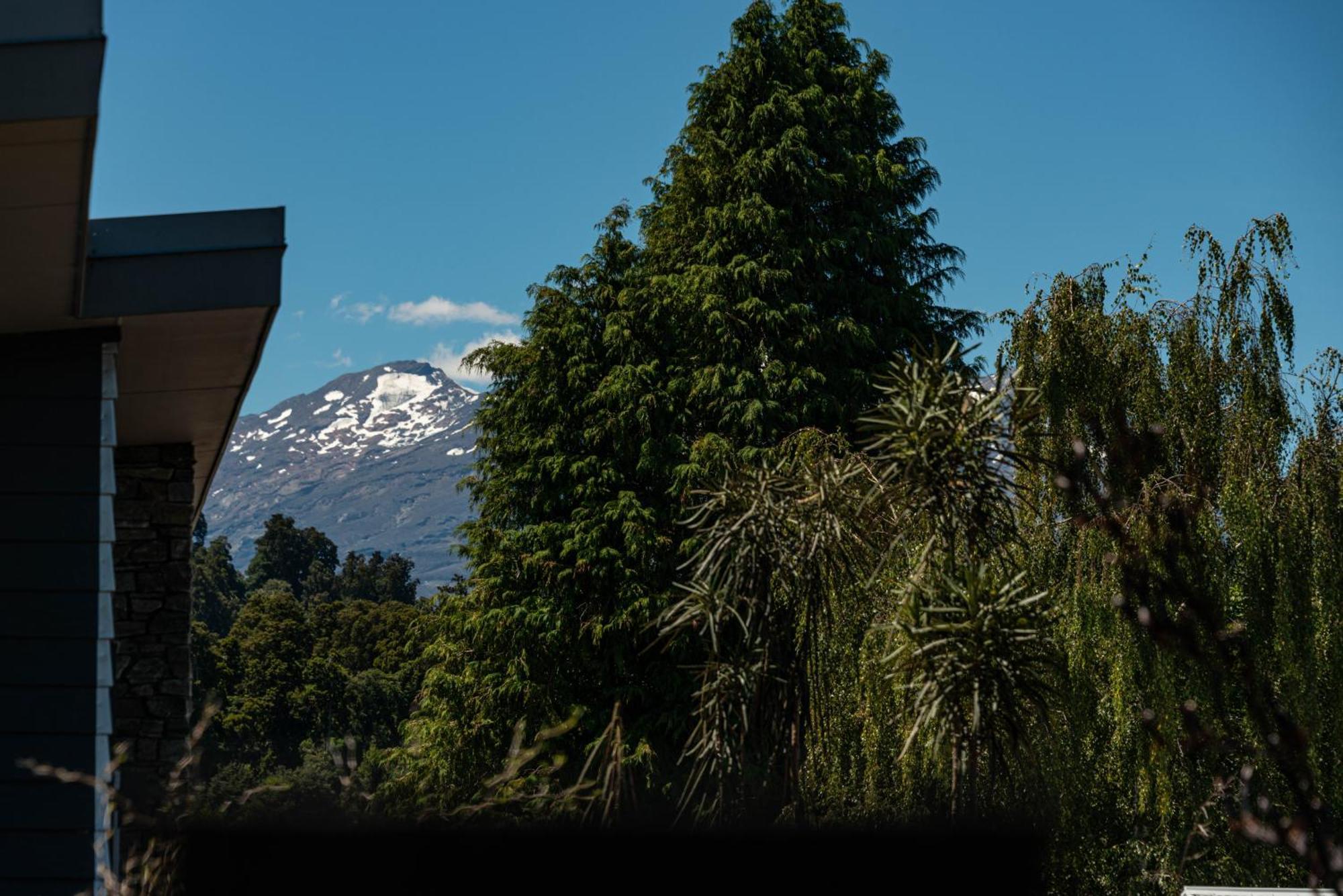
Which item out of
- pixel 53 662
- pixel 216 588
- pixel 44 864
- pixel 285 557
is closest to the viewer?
pixel 44 864

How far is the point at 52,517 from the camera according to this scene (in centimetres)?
427

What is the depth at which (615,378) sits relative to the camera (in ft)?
43.3

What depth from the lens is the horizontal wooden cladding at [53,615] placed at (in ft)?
13.6

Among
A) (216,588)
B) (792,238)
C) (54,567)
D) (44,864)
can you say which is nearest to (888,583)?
(54,567)

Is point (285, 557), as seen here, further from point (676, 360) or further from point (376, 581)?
point (676, 360)

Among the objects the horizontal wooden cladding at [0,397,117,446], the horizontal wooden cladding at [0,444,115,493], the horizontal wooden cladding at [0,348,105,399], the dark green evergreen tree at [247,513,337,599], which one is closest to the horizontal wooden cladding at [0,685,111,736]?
the horizontal wooden cladding at [0,444,115,493]

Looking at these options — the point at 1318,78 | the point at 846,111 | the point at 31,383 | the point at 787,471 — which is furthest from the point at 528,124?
the point at 31,383

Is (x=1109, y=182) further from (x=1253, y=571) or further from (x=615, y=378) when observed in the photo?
(x=1253, y=571)

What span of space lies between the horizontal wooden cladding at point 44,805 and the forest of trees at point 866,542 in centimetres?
64

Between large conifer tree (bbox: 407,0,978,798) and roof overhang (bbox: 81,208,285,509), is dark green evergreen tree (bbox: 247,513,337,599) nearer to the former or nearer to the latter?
large conifer tree (bbox: 407,0,978,798)

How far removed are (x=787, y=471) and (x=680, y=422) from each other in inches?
258

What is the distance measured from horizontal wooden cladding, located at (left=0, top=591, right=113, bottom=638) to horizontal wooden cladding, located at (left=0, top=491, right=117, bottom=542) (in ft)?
0.64

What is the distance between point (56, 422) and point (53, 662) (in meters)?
0.83

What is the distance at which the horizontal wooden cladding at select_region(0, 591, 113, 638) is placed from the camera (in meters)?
4.14
